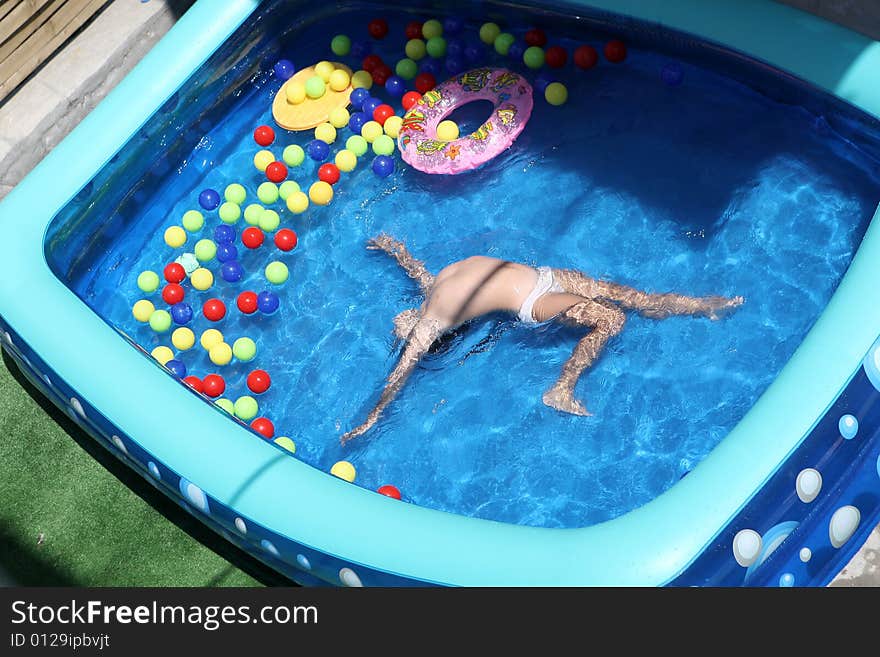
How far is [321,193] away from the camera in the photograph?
18.3 ft

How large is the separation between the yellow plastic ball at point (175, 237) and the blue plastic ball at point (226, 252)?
0.76 feet

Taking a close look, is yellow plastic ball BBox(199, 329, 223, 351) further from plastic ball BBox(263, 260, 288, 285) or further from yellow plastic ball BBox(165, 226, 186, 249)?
yellow plastic ball BBox(165, 226, 186, 249)

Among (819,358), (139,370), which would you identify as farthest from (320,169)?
(819,358)

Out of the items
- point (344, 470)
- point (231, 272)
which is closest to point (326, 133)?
point (231, 272)

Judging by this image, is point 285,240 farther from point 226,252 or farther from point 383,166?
point 383,166

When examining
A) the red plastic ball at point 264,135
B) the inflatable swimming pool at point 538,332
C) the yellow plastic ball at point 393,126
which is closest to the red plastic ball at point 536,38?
the inflatable swimming pool at point 538,332

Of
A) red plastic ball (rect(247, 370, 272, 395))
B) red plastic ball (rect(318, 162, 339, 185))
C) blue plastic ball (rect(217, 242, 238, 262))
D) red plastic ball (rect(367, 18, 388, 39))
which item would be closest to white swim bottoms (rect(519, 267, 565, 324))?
red plastic ball (rect(247, 370, 272, 395))

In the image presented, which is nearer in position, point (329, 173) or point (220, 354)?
point (220, 354)

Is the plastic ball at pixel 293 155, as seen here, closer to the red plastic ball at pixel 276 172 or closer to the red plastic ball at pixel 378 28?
the red plastic ball at pixel 276 172

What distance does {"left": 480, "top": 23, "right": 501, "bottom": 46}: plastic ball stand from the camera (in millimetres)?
5945

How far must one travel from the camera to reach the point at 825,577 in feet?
13.4

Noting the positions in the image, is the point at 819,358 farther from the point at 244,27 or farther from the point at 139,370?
the point at 244,27

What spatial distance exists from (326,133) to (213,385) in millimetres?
1602

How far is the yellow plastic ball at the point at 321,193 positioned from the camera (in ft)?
18.3
